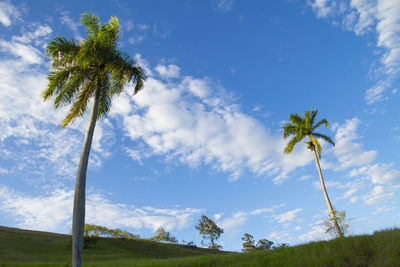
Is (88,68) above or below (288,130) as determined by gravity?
below

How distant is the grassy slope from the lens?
29.6m

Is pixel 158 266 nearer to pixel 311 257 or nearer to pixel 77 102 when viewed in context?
pixel 311 257

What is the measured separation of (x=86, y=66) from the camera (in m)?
13.3

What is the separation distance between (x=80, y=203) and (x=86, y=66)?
727 cm

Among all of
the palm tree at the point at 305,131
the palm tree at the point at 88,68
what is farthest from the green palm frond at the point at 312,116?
the palm tree at the point at 88,68

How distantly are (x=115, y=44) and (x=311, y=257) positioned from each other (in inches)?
554

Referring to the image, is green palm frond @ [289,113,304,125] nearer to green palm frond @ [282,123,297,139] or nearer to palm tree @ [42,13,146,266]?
green palm frond @ [282,123,297,139]

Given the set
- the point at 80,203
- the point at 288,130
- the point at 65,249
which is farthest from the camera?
the point at 65,249

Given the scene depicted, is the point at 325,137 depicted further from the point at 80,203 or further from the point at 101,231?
the point at 101,231

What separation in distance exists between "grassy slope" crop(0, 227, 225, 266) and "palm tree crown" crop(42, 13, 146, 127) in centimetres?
2141

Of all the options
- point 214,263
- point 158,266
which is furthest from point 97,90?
point 214,263

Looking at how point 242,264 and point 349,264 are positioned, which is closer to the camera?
point 349,264

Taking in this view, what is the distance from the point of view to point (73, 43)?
13461 mm

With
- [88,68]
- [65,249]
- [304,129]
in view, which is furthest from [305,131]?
[65,249]
